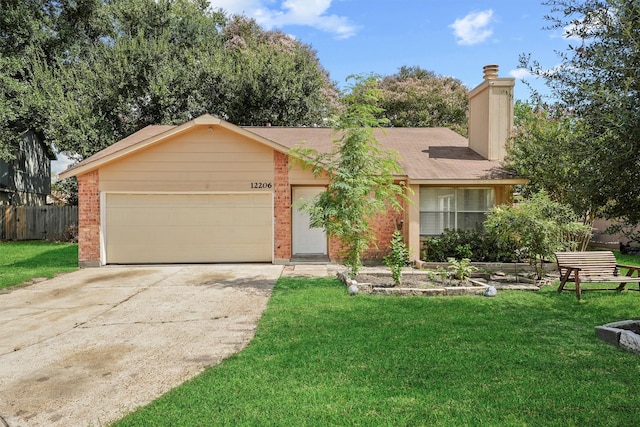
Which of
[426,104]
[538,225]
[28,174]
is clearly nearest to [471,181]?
[538,225]

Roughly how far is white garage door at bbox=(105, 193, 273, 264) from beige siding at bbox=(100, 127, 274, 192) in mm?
357

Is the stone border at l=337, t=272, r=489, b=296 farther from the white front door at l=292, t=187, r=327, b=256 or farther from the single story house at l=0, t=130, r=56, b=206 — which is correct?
the single story house at l=0, t=130, r=56, b=206

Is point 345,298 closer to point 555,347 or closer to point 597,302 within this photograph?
point 555,347

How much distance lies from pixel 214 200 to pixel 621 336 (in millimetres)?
10342

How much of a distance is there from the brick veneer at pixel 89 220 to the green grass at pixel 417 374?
312 inches

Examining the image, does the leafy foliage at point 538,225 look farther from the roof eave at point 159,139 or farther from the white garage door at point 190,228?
the white garage door at point 190,228

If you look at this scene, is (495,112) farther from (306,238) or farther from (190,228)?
(190,228)

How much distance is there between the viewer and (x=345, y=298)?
778 cm

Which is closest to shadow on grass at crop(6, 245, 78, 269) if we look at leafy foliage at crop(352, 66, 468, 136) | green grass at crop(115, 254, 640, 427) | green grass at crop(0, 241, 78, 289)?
green grass at crop(0, 241, 78, 289)

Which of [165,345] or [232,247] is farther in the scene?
[232,247]

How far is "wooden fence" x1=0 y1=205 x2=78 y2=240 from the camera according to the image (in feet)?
68.7

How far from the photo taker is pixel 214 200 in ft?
41.9

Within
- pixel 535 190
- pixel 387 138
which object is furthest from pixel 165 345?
pixel 387 138

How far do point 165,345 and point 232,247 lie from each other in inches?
295
